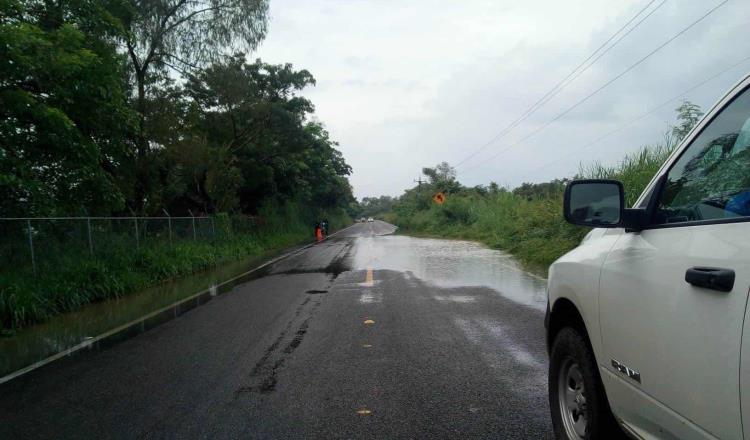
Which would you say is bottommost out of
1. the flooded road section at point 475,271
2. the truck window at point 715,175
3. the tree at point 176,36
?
the flooded road section at point 475,271

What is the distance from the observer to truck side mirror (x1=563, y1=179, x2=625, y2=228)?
2.68 m

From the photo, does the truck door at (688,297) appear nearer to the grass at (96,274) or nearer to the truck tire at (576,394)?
the truck tire at (576,394)

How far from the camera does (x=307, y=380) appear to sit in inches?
193

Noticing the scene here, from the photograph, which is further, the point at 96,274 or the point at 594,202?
the point at 96,274

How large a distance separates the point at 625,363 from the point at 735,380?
798mm

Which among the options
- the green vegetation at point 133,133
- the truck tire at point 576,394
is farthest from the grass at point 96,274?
the truck tire at point 576,394

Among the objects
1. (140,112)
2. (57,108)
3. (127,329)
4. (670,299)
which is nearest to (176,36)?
(140,112)

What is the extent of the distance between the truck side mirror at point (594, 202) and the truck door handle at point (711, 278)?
2.20ft

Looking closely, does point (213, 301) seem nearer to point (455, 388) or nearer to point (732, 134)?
point (455, 388)

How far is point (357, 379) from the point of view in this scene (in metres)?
4.90

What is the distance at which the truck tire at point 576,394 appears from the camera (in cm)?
280

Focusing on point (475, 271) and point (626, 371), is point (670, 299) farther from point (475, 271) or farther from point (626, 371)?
point (475, 271)

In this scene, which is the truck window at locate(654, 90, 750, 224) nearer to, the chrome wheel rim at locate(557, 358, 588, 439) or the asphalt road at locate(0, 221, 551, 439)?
the chrome wheel rim at locate(557, 358, 588, 439)

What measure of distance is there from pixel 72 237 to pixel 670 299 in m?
12.1
